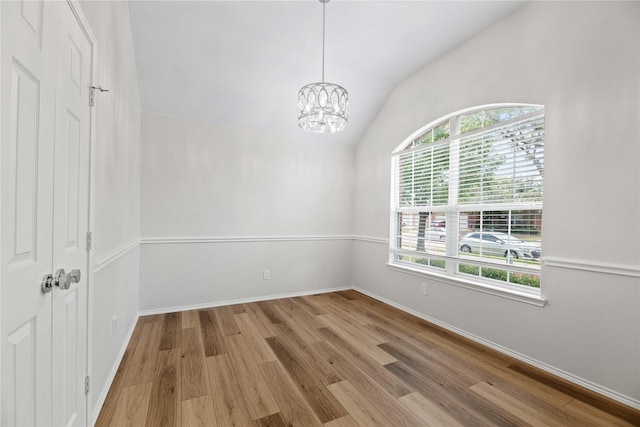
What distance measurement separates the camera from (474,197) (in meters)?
2.75

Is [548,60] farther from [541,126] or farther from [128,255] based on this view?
[128,255]

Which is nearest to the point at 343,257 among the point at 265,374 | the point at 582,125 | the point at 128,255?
the point at 265,374

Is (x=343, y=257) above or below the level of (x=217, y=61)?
below

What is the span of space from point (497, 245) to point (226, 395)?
2.57 meters

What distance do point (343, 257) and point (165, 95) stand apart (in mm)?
3250

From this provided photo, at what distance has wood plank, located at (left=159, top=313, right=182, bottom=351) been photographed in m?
2.50

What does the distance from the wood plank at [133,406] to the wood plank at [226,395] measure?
40 cm

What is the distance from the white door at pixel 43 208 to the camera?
817 millimetres

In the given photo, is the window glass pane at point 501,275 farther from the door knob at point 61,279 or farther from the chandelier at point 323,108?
the door knob at point 61,279

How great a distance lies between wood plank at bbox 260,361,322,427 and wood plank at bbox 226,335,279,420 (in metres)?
0.04

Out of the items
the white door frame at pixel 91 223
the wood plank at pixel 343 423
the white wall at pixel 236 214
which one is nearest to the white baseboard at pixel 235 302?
the white wall at pixel 236 214

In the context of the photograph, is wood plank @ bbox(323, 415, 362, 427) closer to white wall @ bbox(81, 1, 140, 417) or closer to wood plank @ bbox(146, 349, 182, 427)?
wood plank @ bbox(146, 349, 182, 427)

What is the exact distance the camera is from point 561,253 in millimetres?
2072

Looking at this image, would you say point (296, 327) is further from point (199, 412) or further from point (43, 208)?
point (43, 208)
